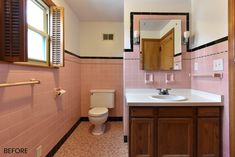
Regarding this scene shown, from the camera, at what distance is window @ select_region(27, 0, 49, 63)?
1921mm

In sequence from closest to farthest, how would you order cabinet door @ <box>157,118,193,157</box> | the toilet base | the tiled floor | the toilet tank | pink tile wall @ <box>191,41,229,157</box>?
pink tile wall @ <box>191,41,229,157</box>
cabinet door @ <box>157,118,193,157</box>
the tiled floor
the toilet base
the toilet tank

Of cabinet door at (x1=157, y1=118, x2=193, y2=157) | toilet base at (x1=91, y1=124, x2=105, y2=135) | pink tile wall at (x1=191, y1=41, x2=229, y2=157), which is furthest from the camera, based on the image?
toilet base at (x1=91, y1=124, x2=105, y2=135)

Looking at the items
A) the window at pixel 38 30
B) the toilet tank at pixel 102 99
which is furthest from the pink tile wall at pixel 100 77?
the window at pixel 38 30

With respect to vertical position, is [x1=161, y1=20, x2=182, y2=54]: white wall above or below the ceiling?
below

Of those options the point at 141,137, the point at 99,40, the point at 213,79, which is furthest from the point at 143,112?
the point at 99,40

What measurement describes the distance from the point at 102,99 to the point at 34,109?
6.26ft

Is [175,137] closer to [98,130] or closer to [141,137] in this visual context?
[141,137]

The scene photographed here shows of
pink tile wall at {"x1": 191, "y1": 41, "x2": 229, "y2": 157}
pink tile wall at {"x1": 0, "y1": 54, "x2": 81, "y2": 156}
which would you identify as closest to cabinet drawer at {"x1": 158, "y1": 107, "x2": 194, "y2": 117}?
pink tile wall at {"x1": 191, "y1": 41, "x2": 229, "y2": 157}

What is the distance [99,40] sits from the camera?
393 cm

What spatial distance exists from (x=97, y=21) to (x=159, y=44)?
183cm

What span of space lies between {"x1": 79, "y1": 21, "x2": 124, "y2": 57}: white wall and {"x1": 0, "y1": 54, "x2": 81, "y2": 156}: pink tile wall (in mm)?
910

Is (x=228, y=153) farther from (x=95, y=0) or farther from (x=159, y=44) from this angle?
(x=95, y=0)

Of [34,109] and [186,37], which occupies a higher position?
[186,37]

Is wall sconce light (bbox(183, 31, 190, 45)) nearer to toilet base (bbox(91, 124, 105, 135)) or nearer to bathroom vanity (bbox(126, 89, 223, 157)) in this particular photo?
bathroom vanity (bbox(126, 89, 223, 157))
